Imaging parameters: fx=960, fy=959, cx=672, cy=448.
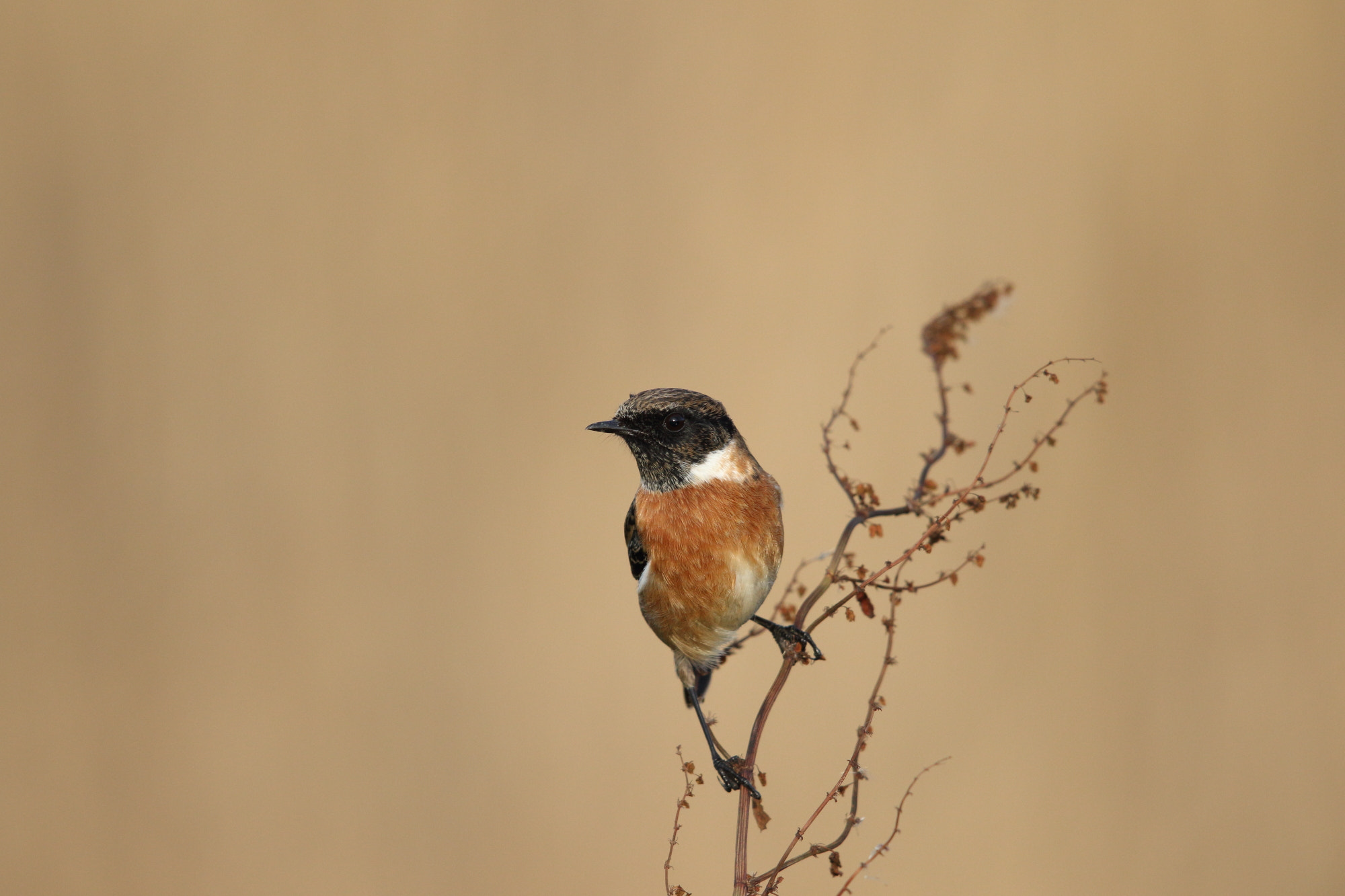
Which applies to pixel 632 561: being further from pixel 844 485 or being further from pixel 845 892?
pixel 845 892

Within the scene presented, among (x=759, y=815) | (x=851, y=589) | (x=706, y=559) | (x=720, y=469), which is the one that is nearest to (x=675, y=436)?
(x=720, y=469)

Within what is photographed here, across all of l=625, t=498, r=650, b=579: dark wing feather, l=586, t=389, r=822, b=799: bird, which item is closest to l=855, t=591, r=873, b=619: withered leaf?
l=586, t=389, r=822, b=799: bird

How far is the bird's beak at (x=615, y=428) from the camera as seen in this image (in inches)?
83.3

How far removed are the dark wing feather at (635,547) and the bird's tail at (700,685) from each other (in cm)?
32

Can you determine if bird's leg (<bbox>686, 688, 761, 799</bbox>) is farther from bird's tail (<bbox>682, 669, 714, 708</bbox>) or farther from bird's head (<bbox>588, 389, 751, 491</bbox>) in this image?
bird's head (<bbox>588, 389, 751, 491</bbox>)

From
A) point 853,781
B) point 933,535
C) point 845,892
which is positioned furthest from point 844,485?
point 845,892

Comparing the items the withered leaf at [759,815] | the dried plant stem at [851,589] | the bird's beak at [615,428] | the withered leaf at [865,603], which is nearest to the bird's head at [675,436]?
the bird's beak at [615,428]

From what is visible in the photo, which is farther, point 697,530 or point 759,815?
point 697,530

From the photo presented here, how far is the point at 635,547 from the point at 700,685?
0.51 m

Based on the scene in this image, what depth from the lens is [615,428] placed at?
2.16 meters

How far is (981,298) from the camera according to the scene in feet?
5.80

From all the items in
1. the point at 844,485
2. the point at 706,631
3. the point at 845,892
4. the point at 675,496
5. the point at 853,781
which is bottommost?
the point at 845,892

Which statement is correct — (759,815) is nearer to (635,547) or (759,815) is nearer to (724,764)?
(724,764)

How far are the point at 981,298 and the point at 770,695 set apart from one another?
0.82 metres
